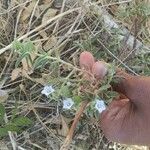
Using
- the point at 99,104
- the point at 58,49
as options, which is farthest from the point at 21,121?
the point at 99,104

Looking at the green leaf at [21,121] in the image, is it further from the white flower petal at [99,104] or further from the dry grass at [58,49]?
the white flower petal at [99,104]

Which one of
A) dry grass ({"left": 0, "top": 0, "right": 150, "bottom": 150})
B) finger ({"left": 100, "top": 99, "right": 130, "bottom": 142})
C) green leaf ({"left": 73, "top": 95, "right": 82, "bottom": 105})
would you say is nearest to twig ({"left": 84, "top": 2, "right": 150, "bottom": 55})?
dry grass ({"left": 0, "top": 0, "right": 150, "bottom": 150})

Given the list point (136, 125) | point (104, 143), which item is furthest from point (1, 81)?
point (136, 125)

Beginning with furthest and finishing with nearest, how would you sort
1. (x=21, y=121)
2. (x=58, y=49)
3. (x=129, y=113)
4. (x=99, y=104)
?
(x=58, y=49)
(x=21, y=121)
(x=129, y=113)
(x=99, y=104)

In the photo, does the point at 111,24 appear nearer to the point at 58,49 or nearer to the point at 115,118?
the point at 58,49

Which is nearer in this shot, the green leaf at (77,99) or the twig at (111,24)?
the green leaf at (77,99)

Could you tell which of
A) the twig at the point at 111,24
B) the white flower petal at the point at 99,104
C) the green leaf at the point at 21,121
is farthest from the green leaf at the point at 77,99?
the twig at the point at 111,24
